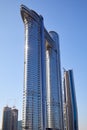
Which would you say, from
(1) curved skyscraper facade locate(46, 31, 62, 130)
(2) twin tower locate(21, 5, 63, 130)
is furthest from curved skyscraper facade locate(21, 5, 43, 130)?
(1) curved skyscraper facade locate(46, 31, 62, 130)

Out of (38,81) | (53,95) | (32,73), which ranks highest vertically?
(32,73)

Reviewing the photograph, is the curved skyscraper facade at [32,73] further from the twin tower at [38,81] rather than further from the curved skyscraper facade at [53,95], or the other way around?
the curved skyscraper facade at [53,95]

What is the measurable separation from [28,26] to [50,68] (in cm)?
4784

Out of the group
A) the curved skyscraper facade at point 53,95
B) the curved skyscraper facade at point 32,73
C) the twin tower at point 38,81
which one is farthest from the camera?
the curved skyscraper facade at point 53,95

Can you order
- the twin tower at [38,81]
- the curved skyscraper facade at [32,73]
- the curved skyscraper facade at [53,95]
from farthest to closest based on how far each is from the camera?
1. the curved skyscraper facade at [53,95]
2. the twin tower at [38,81]
3. the curved skyscraper facade at [32,73]

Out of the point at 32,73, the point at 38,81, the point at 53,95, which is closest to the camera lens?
the point at 38,81

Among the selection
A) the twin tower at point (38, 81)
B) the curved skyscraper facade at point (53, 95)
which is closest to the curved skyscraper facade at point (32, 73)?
the twin tower at point (38, 81)

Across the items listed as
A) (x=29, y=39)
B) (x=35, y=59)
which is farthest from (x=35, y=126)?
(x=29, y=39)

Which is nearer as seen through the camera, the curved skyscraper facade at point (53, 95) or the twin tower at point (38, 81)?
the twin tower at point (38, 81)

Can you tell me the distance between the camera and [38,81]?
485 ft

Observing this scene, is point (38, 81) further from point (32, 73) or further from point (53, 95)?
point (53, 95)

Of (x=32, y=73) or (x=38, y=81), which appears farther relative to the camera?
(x=32, y=73)

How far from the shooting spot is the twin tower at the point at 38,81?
13799 cm

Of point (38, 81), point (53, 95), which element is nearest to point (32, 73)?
point (38, 81)
